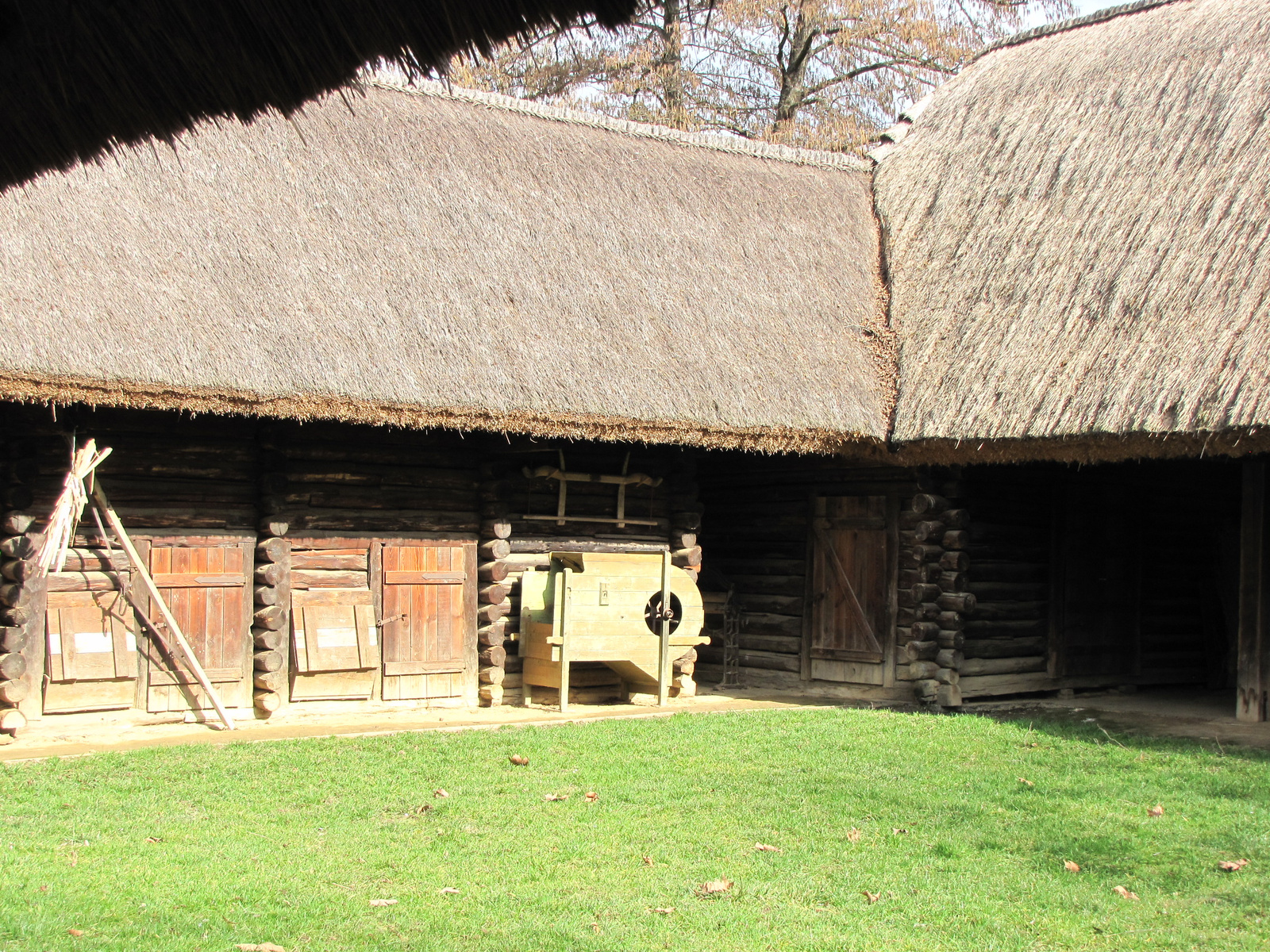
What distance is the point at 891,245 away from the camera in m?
14.1

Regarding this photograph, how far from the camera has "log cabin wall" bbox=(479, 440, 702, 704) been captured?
37.2ft

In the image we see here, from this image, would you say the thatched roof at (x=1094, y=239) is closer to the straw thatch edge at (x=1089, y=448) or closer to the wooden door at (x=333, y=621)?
the straw thatch edge at (x=1089, y=448)

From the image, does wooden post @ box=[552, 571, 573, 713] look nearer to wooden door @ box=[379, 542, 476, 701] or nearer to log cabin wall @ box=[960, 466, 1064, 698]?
wooden door @ box=[379, 542, 476, 701]

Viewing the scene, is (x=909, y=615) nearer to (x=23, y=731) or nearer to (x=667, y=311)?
(x=667, y=311)

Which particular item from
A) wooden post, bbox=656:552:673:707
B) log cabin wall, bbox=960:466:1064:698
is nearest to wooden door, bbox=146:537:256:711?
wooden post, bbox=656:552:673:707

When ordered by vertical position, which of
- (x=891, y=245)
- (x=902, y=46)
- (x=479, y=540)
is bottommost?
(x=479, y=540)

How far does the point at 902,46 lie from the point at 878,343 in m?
11.7

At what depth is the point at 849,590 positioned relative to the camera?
1305cm

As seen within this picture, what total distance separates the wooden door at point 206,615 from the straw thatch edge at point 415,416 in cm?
107

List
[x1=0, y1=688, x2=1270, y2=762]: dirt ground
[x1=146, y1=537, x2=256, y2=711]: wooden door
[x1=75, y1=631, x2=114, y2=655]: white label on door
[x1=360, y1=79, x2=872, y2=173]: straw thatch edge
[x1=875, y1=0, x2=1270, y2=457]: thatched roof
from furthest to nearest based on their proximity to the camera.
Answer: [x1=360, y1=79, x2=872, y2=173]: straw thatch edge
[x1=875, y1=0, x2=1270, y2=457]: thatched roof
[x1=146, y1=537, x2=256, y2=711]: wooden door
[x1=75, y1=631, x2=114, y2=655]: white label on door
[x1=0, y1=688, x2=1270, y2=762]: dirt ground

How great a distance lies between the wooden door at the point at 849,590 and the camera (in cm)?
1280

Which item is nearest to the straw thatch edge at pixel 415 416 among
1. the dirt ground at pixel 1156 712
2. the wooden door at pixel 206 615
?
the wooden door at pixel 206 615

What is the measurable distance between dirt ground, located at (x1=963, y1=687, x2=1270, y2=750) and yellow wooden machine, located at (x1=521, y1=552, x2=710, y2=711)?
2.73 metres

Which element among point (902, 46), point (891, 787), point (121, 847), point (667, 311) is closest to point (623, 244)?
point (667, 311)
